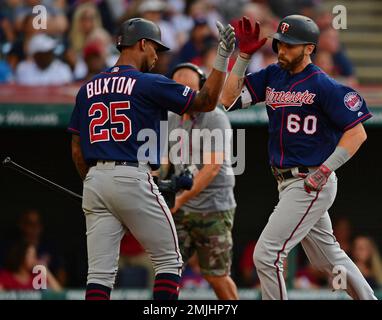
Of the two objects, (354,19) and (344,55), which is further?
(354,19)

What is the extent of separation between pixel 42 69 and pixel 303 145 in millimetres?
4620

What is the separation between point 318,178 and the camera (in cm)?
560

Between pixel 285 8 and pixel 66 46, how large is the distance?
107 inches

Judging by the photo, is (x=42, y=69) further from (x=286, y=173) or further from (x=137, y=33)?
(x=286, y=173)

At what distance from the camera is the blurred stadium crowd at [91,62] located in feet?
31.9

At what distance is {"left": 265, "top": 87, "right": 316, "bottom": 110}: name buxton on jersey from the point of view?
A: 574 cm

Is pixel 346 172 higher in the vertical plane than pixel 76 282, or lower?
higher

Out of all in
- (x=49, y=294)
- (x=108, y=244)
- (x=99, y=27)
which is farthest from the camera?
(x=99, y=27)

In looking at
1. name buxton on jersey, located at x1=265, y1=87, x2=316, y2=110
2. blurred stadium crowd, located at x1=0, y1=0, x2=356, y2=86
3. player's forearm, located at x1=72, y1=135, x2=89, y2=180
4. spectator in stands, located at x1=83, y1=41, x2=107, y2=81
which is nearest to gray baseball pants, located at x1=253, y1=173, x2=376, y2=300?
name buxton on jersey, located at x1=265, y1=87, x2=316, y2=110

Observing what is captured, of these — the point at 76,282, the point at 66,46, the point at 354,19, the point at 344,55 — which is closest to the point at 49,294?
the point at 76,282

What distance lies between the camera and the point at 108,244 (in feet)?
18.2

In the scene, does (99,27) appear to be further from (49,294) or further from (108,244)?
(108,244)

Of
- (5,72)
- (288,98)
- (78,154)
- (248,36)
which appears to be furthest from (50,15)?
(288,98)

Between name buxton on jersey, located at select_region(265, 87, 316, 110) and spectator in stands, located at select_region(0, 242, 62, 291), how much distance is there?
4.06 m
